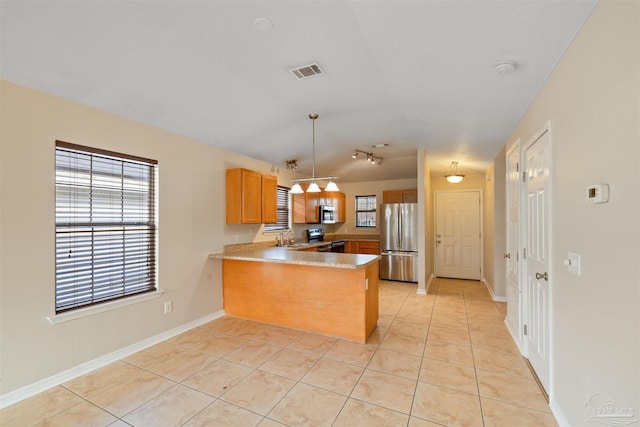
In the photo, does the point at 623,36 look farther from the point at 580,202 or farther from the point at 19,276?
the point at 19,276

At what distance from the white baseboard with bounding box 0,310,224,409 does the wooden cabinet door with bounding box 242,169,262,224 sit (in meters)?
1.60

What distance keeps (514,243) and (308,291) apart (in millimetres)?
2487

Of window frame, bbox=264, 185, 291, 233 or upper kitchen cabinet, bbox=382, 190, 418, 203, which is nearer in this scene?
window frame, bbox=264, 185, 291, 233

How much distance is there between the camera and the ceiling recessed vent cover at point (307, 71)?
8.21 ft

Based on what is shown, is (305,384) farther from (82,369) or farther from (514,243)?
(514,243)

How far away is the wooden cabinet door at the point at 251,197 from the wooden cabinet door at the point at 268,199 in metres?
0.09

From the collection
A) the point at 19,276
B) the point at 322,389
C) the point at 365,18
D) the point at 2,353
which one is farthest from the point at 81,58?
the point at 322,389

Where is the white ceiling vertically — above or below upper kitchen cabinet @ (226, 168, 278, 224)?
above

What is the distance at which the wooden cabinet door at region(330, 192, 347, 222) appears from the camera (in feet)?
23.7

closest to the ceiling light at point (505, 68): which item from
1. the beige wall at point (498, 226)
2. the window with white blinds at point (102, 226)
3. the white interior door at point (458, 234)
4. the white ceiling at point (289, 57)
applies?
the white ceiling at point (289, 57)

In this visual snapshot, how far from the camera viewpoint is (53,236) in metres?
2.44

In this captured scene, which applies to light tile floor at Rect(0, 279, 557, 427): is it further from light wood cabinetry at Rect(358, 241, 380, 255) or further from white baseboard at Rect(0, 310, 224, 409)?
light wood cabinetry at Rect(358, 241, 380, 255)

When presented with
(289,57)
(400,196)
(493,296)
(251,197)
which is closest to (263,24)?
(289,57)

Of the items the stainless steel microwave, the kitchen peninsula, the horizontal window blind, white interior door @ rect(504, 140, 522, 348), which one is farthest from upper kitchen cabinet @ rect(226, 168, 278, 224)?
the horizontal window blind
